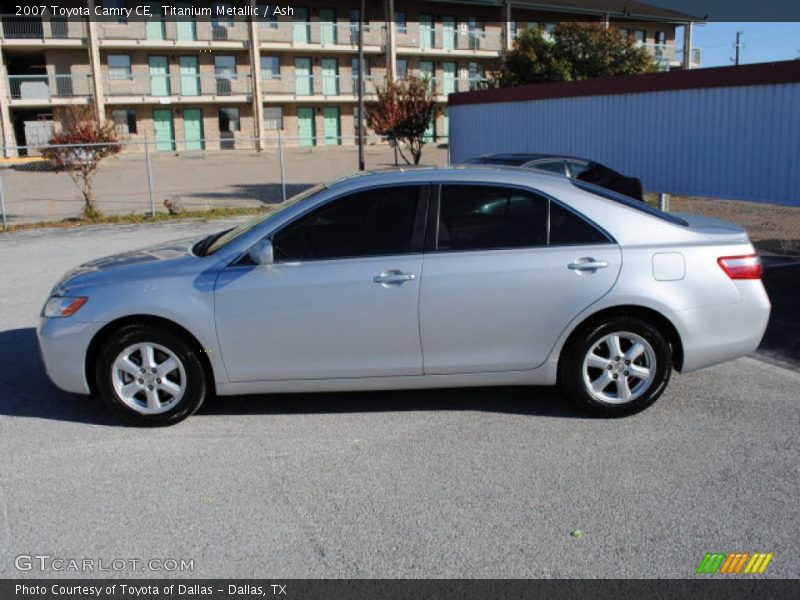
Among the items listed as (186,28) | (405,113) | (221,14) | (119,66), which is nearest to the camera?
(405,113)

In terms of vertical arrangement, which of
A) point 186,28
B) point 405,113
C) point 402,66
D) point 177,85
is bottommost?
point 405,113

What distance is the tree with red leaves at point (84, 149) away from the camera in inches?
730

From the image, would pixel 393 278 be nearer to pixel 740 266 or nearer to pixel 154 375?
pixel 154 375

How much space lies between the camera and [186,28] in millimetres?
46406

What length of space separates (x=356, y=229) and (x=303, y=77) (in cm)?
4746

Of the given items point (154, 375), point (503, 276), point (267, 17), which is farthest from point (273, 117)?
point (503, 276)

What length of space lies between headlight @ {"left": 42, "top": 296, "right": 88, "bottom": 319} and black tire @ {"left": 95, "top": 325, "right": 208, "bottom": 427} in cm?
29

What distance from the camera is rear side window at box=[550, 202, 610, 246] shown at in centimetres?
529

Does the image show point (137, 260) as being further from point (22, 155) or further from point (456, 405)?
point (22, 155)

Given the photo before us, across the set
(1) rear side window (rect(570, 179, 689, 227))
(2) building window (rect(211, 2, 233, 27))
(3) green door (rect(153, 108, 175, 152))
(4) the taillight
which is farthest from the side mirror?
(2) building window (rect(211, 2, 233, 27))

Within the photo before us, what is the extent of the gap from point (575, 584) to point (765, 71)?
1079cm

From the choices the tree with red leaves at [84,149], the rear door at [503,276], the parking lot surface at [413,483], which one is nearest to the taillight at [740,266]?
the rear door at [503,276]

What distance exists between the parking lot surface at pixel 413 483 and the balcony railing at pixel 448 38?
48646mm

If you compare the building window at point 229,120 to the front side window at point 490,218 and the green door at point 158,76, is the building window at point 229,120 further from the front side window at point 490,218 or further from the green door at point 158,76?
the front side window at point 490,218
